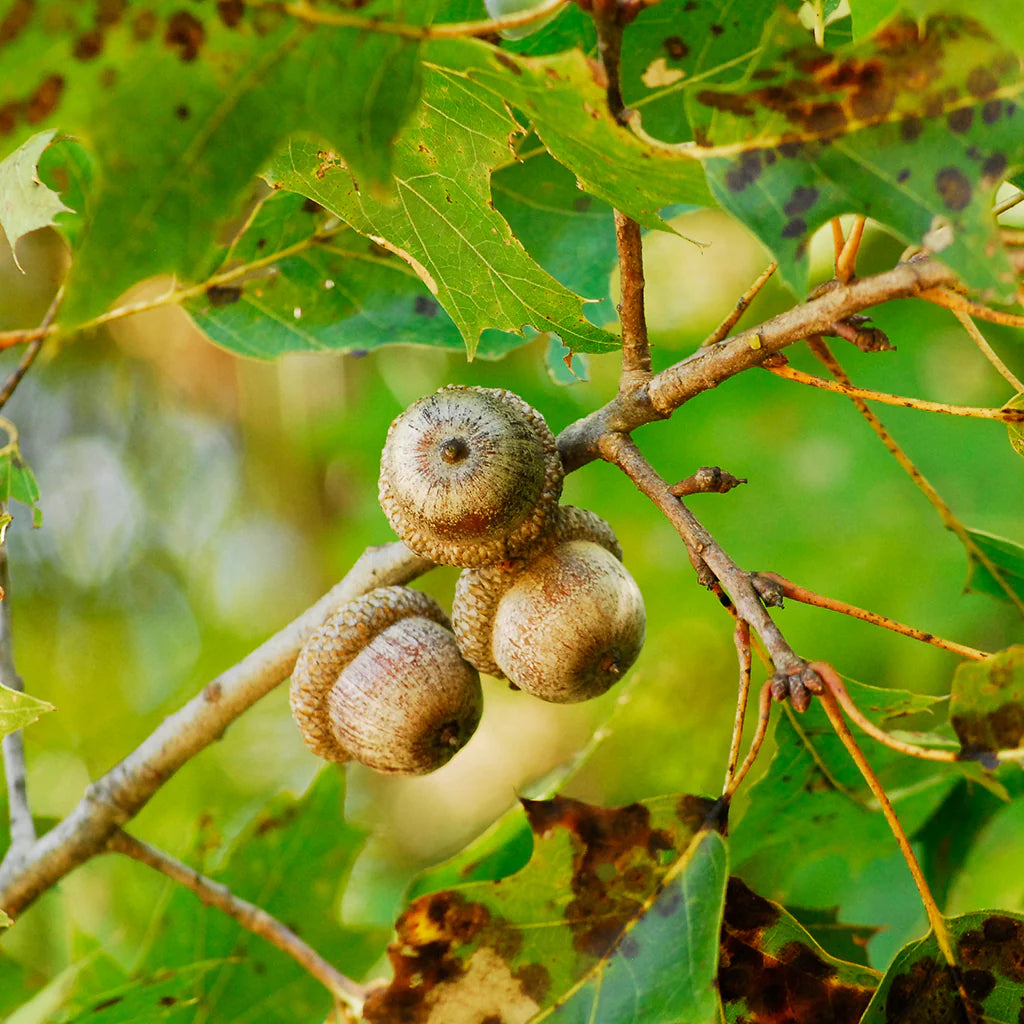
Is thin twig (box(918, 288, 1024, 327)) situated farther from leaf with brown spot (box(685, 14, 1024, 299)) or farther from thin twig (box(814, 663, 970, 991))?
thin twig (box(814, 663, 970, 991))

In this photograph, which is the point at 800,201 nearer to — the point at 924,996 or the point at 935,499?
the point at 935,499

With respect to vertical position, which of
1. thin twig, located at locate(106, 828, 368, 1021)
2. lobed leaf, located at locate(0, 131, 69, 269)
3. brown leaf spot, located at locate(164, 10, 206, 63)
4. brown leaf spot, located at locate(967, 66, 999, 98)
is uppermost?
lobed leaf, located at locate(0, 131, 69, 269)

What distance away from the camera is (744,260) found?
3.14 meters

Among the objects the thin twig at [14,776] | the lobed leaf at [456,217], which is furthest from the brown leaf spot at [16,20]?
the thin twig at [14,776]

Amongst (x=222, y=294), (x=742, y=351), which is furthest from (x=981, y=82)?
(x=222, y=294)

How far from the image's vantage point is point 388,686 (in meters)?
1.18

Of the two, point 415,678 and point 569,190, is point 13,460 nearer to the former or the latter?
point 415,678

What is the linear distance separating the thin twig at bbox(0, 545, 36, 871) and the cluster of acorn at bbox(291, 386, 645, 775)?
370 mm

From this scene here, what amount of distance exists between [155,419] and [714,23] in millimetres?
3416

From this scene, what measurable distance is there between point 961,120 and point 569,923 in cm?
73

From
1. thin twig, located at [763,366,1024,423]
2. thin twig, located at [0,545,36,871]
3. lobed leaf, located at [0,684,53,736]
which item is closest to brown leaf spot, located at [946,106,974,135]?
thin twig, located at [763,366,1024,423]

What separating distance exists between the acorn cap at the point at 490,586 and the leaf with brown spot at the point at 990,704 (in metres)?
0.47

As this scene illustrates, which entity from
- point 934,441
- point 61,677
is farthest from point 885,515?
point 61,677

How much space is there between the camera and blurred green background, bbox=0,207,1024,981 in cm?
226
